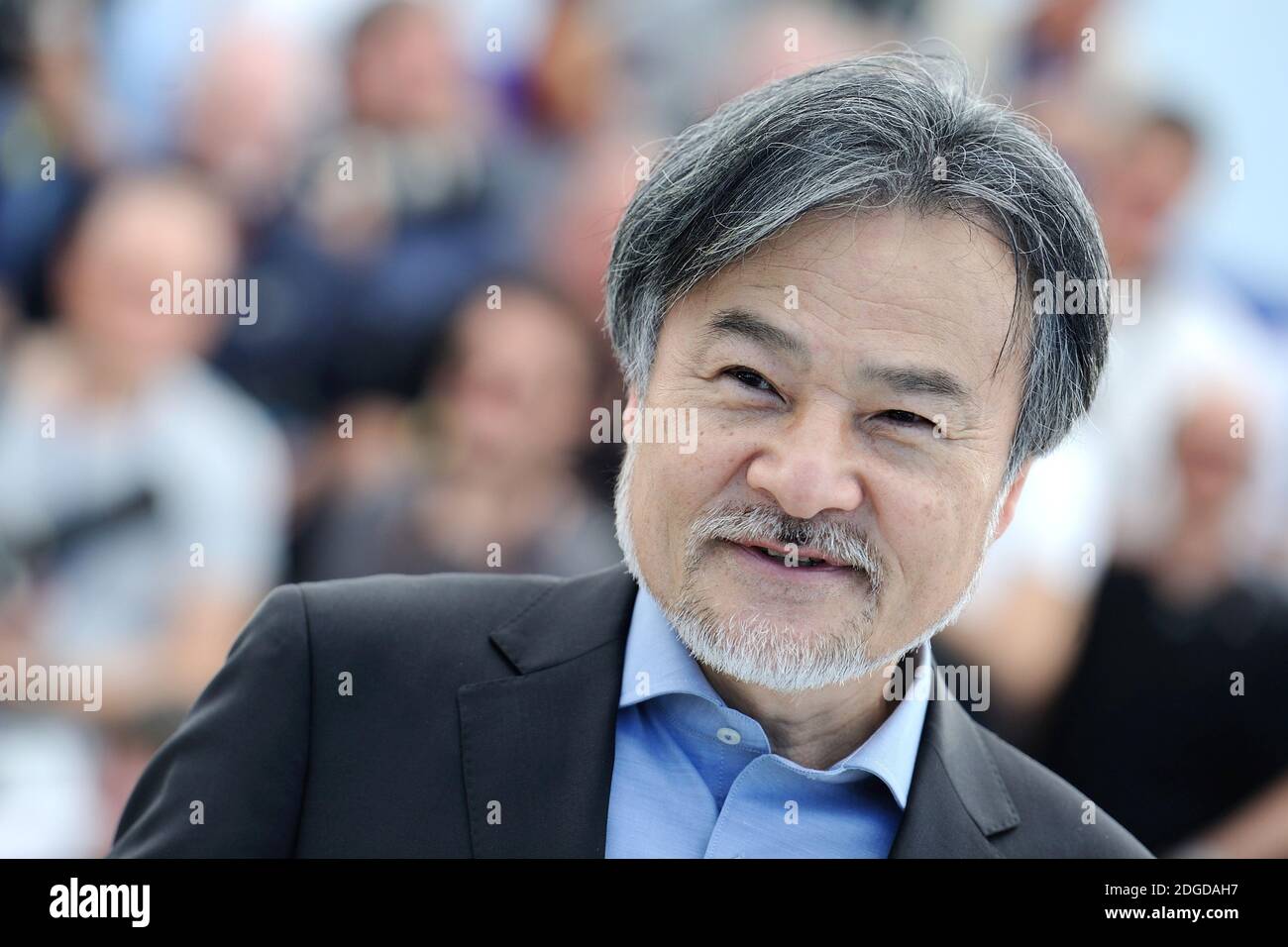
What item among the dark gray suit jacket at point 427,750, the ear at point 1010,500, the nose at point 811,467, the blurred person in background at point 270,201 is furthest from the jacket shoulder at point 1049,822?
the blurred person in background at point 270,201

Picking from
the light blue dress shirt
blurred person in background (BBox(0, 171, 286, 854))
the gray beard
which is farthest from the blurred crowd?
the gray beard

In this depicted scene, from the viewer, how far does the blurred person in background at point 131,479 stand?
13.4ft

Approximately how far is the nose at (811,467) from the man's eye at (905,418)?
7cm

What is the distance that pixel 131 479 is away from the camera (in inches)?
165

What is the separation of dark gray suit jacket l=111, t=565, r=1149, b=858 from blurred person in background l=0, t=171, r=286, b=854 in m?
2.25

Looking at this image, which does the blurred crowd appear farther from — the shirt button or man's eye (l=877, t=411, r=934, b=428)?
man's eye (l=877, t=411, r=934, b=428)

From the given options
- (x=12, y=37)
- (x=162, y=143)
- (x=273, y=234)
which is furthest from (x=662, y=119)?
(x=12, y=37)

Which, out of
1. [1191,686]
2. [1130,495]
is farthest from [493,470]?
[1191,686]

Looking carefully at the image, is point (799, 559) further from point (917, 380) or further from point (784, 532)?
point (917, 380)

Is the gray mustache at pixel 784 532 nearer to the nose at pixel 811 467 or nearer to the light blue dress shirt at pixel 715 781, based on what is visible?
the nose at pixel 811 467

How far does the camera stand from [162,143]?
181 inches

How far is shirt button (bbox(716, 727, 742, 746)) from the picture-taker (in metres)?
2.01

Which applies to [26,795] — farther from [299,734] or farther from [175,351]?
[299,734]
